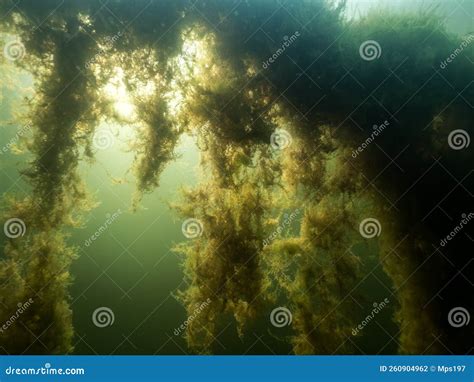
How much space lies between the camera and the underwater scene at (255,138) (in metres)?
6.66

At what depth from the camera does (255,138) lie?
275 inches

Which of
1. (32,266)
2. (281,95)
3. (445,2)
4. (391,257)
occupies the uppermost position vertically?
(445,2)

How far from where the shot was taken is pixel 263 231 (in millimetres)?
7375

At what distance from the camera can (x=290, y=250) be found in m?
7.76

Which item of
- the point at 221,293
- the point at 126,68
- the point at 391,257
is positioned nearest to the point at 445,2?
the point at 391,257

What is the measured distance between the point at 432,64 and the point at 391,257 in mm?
3526

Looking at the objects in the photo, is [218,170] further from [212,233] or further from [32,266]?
[32,266]

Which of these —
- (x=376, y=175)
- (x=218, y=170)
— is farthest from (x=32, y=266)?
(x=376, y=175)

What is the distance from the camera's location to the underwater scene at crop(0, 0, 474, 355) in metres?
6.66
